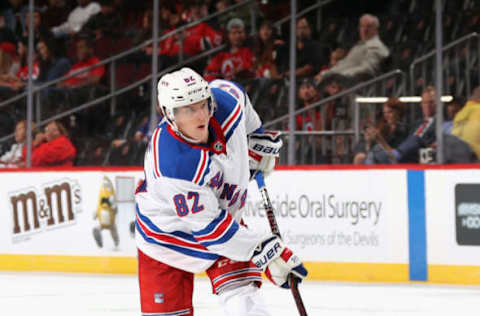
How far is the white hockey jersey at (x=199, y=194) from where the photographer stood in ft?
8.07

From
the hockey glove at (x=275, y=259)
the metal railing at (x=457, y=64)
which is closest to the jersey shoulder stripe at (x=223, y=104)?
the hockey glove at (x=275, y=259)

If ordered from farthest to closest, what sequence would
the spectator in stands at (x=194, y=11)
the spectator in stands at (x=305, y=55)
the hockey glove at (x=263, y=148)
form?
the spectator in stands at (x=194, y=11) → the spectator in stands at (x=305, y=55) → the hockey glove at (x=263, y=148)

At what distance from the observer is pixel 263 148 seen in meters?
3.02

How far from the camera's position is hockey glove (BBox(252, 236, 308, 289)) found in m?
2.53

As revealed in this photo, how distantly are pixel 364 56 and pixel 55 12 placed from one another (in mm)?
3502

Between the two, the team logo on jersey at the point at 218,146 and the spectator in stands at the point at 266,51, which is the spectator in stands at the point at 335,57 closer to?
the spectator in stands at the point at 266,51

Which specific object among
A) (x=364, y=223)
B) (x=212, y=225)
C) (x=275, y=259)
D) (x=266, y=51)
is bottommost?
(x=364, y=223)

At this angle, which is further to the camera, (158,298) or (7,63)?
(7,63)

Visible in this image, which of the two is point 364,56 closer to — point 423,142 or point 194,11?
point 423,142

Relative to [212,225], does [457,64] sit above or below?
above

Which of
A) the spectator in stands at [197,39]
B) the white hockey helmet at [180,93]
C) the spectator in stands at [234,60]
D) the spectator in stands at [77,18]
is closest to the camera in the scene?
the white hockey helmet at [180,93]

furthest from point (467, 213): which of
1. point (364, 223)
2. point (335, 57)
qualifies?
point (335, 57)

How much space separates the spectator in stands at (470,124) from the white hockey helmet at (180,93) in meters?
3.43

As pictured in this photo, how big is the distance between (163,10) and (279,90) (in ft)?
5.71
